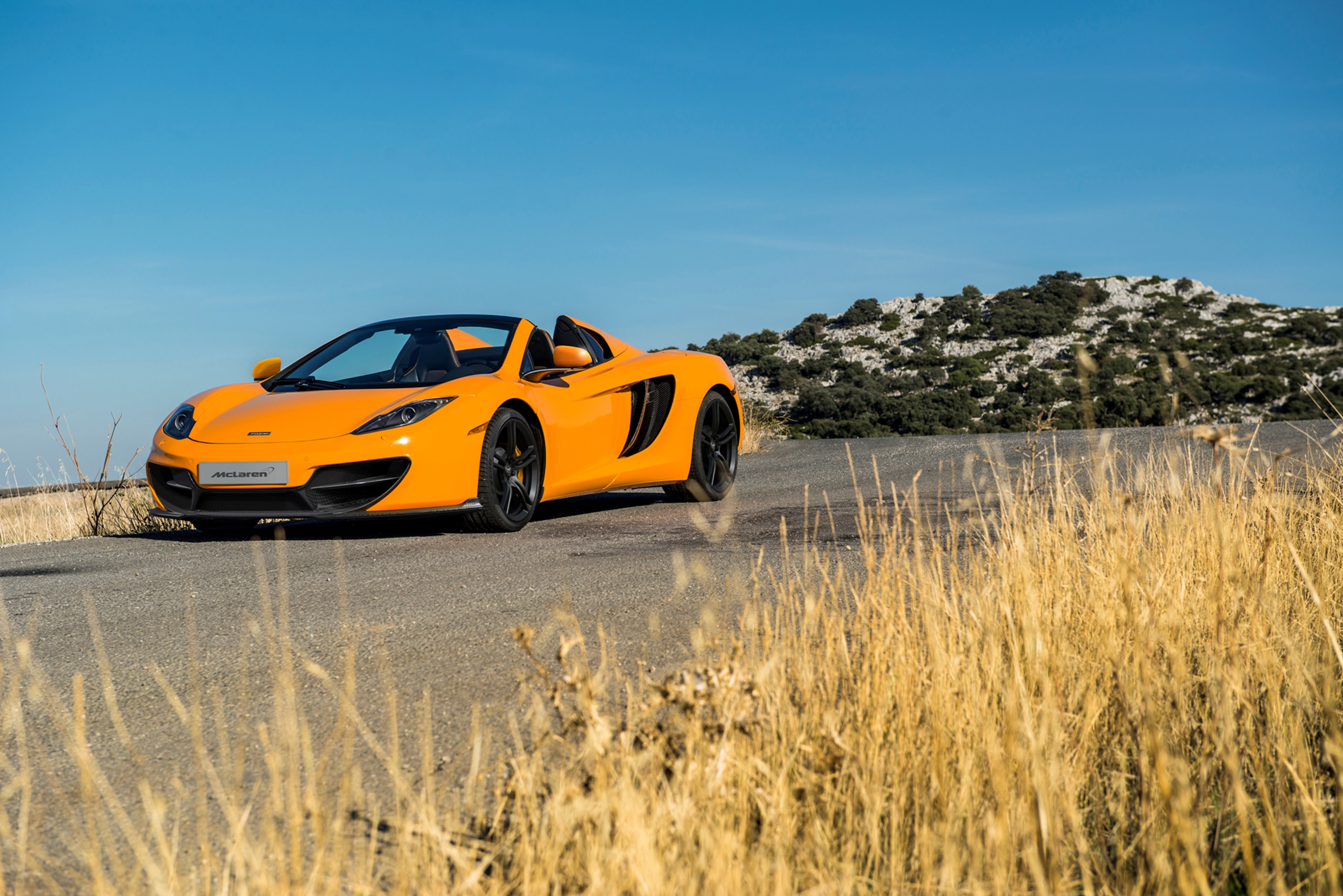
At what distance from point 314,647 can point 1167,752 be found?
2.59 meters

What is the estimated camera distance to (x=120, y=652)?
3656mm

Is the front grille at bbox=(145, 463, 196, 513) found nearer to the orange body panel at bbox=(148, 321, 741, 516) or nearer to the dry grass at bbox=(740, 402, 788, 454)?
the orange body panel at bbox=(148, 321, 741, 516)

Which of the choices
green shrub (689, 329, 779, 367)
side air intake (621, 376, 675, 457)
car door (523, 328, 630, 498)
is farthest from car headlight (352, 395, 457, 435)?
green shrub (689, 329, 779, 367)

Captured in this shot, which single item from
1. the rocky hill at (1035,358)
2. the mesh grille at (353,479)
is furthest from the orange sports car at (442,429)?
the rocky hill at (1035,358)

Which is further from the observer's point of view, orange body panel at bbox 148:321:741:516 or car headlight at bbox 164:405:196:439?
car headlight at bbox 164:405:196:439

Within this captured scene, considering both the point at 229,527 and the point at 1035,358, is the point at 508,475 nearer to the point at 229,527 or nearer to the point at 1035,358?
the point at 229,527

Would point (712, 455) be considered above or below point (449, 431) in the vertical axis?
below

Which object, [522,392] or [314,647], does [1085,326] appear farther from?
[314,647]

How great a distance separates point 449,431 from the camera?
5.94 meters

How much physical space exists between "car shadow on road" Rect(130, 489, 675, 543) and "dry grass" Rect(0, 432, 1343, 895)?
3.31 m

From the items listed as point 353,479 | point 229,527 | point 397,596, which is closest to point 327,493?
point 353,479

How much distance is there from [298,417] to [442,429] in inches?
35.0

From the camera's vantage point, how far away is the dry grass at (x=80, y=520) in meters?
8.20

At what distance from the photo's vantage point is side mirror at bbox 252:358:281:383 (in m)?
7.12
